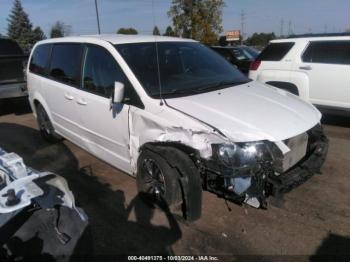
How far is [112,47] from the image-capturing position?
4.09m

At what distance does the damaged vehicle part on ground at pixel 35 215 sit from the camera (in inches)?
68.0

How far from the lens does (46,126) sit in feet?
20.0

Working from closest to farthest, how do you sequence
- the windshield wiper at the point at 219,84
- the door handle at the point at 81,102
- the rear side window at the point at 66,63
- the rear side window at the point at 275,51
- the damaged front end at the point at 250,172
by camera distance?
the damaged front end at the point at 250,172, the windshield wiper at the point at 219,84, the door handle at the point at 81,102, the rear side window at the point at 66,63, the rear side window at the point at 275,51

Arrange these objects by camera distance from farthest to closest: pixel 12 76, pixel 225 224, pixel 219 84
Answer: pixel 12 76 < pixel 219 84 < pixel 225 224

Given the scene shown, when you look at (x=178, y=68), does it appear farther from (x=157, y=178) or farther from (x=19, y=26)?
(x=19, y=26)

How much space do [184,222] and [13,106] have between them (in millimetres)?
8457

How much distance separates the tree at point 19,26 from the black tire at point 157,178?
63902mm

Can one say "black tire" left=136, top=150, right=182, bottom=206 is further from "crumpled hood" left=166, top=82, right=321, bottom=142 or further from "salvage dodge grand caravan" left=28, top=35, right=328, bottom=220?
"crumpled hood" left=166, top=82, right=321, bottom=142

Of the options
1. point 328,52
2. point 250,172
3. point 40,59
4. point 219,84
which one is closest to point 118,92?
point 219,84

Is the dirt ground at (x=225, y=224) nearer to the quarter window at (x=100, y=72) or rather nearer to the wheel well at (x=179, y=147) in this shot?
the wheel well at (x=179, y=147)

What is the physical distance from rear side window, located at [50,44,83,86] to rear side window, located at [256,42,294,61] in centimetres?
447

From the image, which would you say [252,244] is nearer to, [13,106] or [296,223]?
[296,223]

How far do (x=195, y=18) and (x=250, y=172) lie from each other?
72.0 feet

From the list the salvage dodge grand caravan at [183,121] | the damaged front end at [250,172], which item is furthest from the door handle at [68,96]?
the damaged front end at [250,172]
